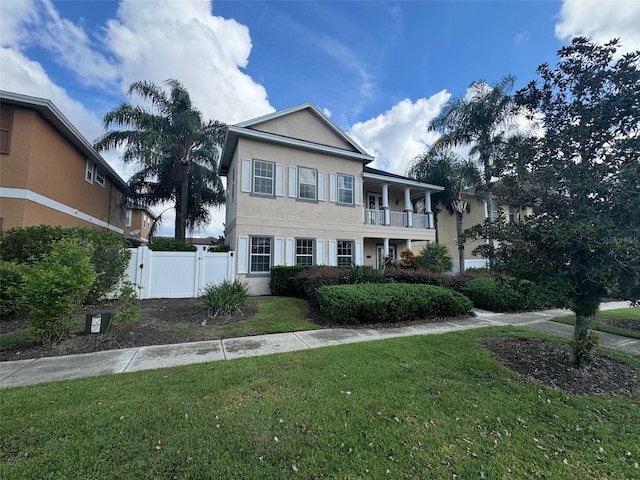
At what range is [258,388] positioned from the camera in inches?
147

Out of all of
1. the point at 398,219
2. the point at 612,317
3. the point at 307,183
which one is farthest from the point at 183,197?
the point at 612,317

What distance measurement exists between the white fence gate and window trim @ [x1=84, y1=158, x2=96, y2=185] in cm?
788

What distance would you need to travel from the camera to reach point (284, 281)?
1191cm

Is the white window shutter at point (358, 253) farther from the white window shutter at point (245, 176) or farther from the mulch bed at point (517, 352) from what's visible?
the mulch bed at point (517, 352)

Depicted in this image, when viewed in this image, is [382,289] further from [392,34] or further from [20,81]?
[20,81]

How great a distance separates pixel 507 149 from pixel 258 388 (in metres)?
6.15

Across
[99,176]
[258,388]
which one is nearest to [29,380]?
[258,388]

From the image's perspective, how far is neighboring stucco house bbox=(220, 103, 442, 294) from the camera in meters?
12.4

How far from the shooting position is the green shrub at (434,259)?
1512cm

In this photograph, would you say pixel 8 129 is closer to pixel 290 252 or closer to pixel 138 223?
pixel 290 252

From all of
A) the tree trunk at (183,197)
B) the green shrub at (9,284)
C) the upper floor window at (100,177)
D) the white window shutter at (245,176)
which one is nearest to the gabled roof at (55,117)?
the upper floor window at (100,177)

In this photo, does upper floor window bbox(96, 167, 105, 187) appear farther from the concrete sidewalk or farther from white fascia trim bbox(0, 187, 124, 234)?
the concrete sidewalk

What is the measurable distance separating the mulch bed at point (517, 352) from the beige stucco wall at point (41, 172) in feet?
17.4

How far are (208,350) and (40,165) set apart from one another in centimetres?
1110
